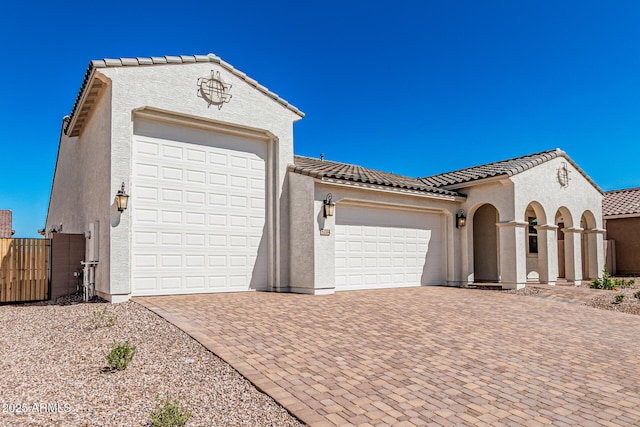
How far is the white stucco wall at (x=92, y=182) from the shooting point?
9.36 meters

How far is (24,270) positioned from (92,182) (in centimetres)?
310

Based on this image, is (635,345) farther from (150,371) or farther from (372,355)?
(150,371)

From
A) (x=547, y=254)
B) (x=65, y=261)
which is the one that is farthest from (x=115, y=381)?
(x=547, y=254)

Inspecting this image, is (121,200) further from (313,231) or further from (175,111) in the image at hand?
(313,231)

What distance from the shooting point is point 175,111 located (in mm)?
10125

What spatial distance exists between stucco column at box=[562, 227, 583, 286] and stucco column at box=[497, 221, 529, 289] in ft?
12.3

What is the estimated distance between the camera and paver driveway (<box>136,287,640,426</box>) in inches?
156

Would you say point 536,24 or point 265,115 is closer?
point 265,115

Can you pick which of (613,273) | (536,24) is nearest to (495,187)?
(536,24)

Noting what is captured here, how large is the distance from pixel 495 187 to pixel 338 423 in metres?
12.4

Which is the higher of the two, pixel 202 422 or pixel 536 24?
pixel 536 24

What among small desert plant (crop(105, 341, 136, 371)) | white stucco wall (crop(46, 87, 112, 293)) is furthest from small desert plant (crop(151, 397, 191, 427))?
white stucco wall (crop(46, 87, 112, 293))

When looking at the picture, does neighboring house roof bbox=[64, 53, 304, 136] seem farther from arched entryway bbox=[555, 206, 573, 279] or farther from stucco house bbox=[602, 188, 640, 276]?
stucco house bbox=[602, 188, 640, 276]

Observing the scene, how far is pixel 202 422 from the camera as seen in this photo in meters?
3.62
